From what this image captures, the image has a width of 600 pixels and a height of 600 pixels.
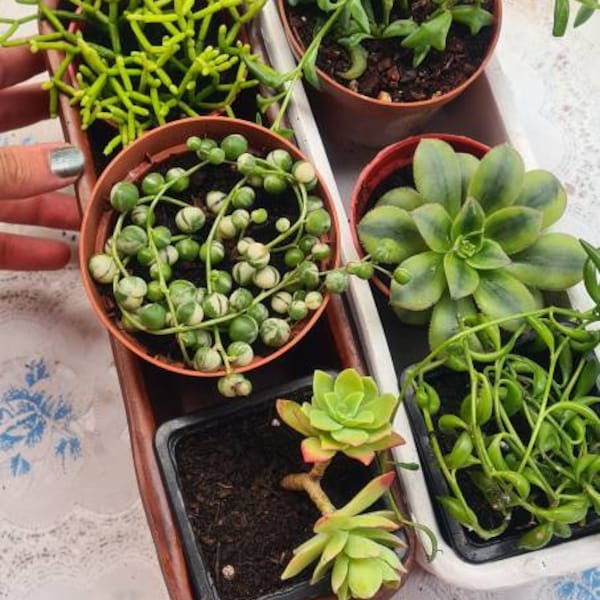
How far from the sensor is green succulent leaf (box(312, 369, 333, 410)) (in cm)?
69

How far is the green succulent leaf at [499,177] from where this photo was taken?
2.51 feet

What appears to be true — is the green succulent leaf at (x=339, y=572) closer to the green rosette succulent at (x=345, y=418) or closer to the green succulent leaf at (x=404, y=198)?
the green rosette succulent at (x=345, y=418)

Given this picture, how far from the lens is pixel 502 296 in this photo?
2.51 ft

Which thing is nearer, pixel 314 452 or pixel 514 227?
pixel 314 452

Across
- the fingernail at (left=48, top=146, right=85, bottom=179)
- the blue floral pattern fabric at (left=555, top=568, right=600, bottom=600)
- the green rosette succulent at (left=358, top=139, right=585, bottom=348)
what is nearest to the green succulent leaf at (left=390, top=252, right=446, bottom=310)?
the green rosette succulent at (left=358, top=139, right=585, bottom=348)

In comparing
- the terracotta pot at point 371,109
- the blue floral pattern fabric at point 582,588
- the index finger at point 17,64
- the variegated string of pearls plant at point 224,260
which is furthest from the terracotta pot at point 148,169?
the blue floral pattern fabric at point 582,588

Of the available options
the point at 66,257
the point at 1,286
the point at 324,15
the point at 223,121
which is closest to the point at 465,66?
the point at 324,15

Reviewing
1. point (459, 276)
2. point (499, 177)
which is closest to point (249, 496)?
point (459, 276)

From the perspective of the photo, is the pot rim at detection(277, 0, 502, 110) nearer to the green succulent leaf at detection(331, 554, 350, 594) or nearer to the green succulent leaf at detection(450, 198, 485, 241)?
the green succulent leaf at detection(450, 198, 485, 241)

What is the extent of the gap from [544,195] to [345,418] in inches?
12.4

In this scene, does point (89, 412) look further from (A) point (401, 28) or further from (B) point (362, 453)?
(A) point (401, 28)

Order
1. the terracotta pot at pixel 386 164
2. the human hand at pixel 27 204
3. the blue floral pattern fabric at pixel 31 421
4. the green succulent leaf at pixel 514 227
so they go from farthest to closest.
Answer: the blue floral pattern fabric at pixel 31 421
the human hand at pixel 27 204
the terracotta pot at pixel 386 164
the green succulent leaf at pixel 514 227

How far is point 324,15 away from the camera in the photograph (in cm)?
88

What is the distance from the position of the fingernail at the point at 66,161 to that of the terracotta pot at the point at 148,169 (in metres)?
0.05
